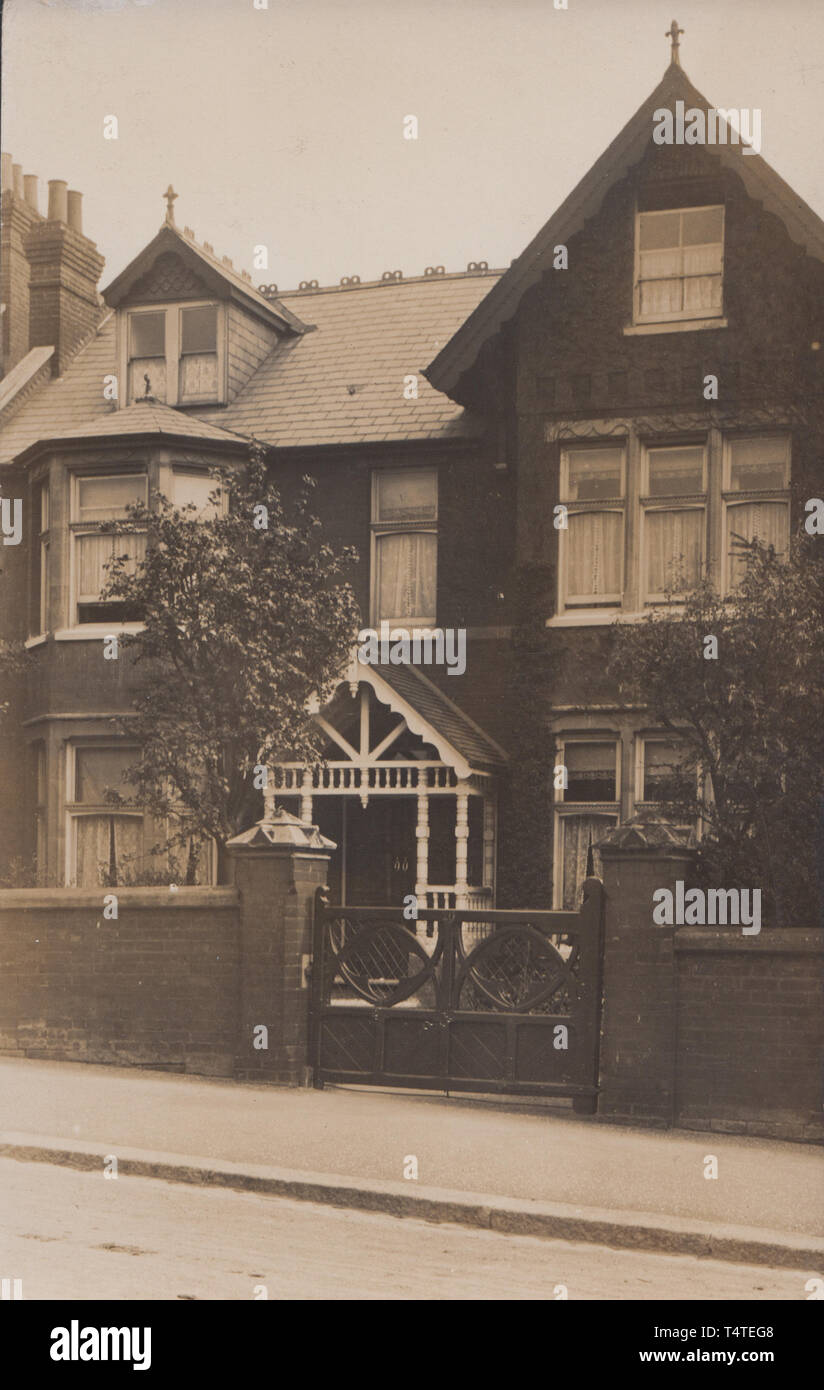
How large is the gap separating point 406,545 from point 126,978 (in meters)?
7.87

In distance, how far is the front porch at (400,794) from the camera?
1767 cm

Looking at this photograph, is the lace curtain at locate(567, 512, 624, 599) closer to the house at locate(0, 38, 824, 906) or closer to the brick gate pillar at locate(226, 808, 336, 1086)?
the house at locate(0, 38, 824, 906)

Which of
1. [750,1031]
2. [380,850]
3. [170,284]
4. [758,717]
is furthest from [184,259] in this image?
[750,1031]

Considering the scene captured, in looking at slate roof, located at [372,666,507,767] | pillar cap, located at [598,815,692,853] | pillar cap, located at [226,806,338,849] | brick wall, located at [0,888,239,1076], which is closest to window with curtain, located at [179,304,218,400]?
slate roof, located at [372,666,507,767]

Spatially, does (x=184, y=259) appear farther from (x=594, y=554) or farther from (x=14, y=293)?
(x=594, y=554)

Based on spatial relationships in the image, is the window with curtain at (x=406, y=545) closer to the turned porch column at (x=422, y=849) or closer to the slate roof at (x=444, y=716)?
the slate roof at (x=444, y=716)

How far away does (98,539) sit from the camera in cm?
1916

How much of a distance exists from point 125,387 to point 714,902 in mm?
11814

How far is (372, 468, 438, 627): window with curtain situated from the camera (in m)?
19.3

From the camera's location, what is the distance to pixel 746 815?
42.4 ft

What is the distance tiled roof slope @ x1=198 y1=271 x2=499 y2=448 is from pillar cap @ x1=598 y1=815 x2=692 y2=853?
27.8 ft

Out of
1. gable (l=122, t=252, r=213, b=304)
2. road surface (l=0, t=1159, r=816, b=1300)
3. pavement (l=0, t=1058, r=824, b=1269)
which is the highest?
gable (l=122, t=252, r=213, b=304)

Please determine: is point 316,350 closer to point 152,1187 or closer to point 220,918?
point 220,918

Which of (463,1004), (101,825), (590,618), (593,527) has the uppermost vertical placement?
(593,527)
